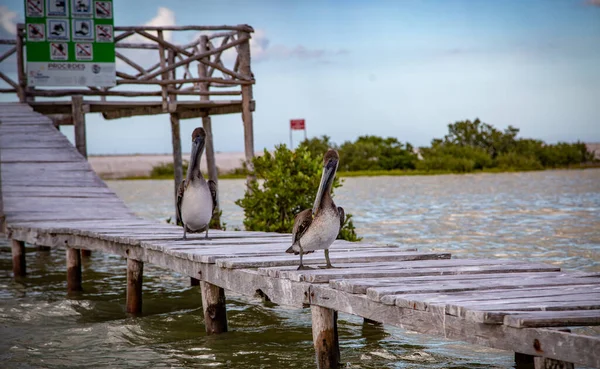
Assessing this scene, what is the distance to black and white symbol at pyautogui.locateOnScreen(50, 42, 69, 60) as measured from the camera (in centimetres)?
1661

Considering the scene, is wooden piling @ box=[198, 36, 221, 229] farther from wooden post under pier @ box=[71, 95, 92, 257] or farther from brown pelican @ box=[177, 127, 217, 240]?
brown pelican @ box=[177, 127, 217, 240]

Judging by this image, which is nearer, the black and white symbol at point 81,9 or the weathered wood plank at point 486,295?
the weathered wood plank at point 486,295

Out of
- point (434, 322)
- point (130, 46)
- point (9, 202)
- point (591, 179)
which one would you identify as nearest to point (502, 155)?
point (591, 179)

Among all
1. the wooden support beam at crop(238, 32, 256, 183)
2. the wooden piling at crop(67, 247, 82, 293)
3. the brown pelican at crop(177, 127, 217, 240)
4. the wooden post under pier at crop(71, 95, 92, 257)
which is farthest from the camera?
the wooden post under pier at crop(71, 95, 92, 257)

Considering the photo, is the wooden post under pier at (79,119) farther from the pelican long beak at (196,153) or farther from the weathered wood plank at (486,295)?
→ the weathered wood plank at (486,295)

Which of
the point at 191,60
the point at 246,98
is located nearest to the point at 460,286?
the point at 246,98

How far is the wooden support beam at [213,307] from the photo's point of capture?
29.5ft

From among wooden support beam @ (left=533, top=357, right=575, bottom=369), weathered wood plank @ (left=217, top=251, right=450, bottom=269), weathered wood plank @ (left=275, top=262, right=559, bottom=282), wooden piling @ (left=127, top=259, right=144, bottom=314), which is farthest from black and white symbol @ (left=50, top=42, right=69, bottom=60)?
wooden support beam @ (left=533, top=357, right=575, bottom=369)

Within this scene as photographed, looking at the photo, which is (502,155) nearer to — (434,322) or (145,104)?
(145,104)

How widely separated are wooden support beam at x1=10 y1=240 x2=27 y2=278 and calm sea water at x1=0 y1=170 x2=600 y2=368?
0.66 ft

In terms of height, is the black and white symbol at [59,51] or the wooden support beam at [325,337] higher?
the black and white symbol at [59,51]

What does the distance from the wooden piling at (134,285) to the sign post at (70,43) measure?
6519 millimetres

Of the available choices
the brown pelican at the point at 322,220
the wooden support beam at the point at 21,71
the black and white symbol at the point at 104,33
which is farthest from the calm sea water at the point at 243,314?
the black and white symbol at the point at 104,33

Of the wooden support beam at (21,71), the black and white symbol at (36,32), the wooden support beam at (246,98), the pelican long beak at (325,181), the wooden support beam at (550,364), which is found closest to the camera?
the wooden support beam at (550,364)
